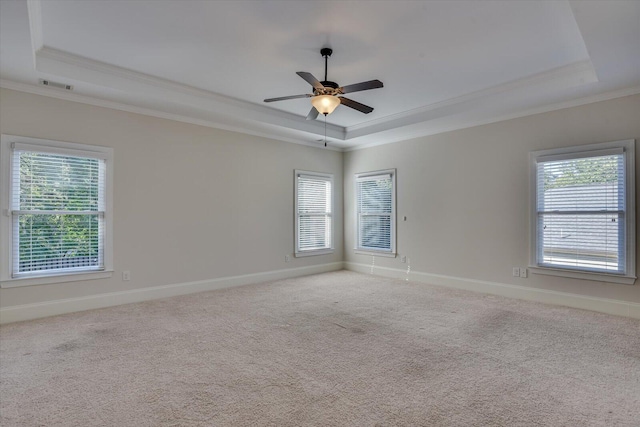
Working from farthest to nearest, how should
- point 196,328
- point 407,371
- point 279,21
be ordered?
point 196,328 → point 279,21 → point 407,371

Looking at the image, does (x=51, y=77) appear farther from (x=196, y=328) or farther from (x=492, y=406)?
(x=492, y=406)

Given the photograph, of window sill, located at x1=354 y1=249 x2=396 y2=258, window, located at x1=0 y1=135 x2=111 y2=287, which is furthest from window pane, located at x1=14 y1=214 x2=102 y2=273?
window sill, located at x1=354 y1=249 x2=396 y2=258

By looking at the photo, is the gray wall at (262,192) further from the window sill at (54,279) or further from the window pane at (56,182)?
the window pane at (56,182)

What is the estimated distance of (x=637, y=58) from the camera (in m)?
3.20

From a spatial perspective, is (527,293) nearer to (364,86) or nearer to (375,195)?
(375,195)

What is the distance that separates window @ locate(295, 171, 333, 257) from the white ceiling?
1857 mm

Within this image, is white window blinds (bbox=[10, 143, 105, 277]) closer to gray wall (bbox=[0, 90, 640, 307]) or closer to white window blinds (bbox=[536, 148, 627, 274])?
gray wall (bbox=[0, 90, 640, 307])

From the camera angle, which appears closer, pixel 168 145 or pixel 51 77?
pixel 51 77

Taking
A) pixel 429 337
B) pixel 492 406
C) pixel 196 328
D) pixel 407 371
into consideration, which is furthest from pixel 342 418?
pixel 196 328

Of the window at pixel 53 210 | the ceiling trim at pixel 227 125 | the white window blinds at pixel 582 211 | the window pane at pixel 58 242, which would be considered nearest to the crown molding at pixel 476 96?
the ceiling trim at pixel 227 125

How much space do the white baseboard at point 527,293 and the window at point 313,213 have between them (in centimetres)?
129

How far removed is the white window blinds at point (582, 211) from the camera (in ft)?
13.2

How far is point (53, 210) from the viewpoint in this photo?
Answer: 401 centimetres

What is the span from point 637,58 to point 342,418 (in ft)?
13.4
